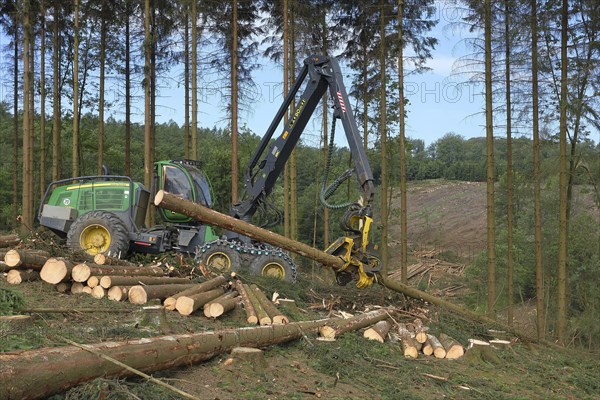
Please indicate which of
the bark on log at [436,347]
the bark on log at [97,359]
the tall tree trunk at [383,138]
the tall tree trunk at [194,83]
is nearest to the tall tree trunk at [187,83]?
the tall tree trunk at [194,83]

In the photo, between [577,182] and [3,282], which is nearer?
[3,282]

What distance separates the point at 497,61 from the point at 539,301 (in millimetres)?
6501

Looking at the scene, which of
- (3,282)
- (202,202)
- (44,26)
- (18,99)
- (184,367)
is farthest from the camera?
(18,99)

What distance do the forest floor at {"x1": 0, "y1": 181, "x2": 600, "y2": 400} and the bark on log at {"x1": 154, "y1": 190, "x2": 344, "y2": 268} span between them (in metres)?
0.73

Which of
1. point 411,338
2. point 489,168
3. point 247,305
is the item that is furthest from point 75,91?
point 411,338

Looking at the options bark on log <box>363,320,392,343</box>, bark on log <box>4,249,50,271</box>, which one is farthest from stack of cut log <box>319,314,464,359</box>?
bark on log <box>4,249,50,271</box>

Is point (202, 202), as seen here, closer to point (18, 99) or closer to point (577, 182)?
point (577, 182)

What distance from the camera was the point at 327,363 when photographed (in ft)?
21.9

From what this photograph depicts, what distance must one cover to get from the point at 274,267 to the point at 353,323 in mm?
3198

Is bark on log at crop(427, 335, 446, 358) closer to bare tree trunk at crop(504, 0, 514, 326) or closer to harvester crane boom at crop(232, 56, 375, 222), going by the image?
harvester crane boom at crop(232, 56, 375, 222)

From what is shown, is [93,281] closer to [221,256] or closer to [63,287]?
[63,287]

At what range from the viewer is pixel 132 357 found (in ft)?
15.9

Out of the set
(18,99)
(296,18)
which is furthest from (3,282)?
(18,99)

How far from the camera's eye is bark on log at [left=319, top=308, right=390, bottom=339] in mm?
7973
